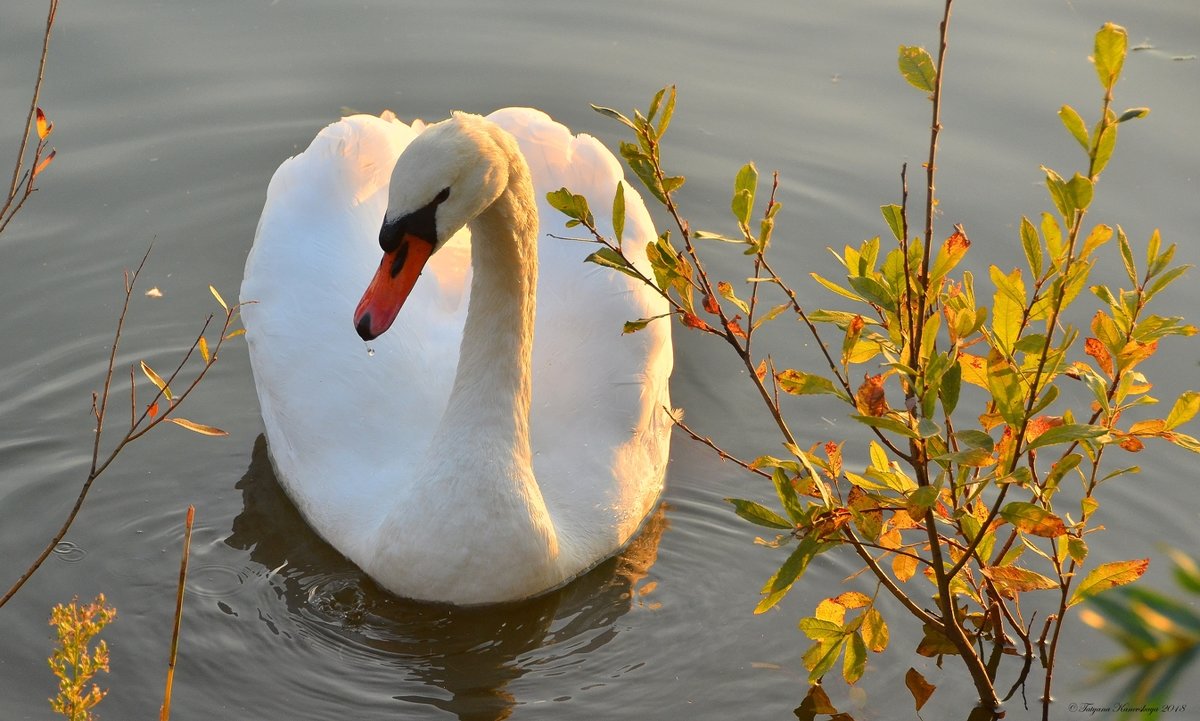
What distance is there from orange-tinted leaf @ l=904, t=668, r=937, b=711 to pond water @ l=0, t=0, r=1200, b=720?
5 cm

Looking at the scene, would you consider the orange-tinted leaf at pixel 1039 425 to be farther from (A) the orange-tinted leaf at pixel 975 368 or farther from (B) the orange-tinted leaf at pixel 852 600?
(B) the orange-tinted leaf at pixel 852 600

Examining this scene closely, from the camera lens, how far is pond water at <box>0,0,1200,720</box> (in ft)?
17.7

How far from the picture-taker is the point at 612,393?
6035 mm

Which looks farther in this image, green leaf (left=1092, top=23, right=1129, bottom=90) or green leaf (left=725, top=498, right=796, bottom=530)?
green leaf (left=725, top=498, right=796, bottom=530)

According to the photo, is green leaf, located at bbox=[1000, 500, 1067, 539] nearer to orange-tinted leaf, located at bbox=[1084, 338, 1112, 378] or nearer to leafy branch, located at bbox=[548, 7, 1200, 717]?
leafy branch, located at bbox=[548, 7, 1200, 717]

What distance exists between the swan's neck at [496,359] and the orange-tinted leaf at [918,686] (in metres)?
1.71

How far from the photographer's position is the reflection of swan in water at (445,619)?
17.6 feet

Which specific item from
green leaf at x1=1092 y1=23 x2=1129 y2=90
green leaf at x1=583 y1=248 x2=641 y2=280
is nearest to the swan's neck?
green leaf at x1=583 y1=248 x2=641 y2=280

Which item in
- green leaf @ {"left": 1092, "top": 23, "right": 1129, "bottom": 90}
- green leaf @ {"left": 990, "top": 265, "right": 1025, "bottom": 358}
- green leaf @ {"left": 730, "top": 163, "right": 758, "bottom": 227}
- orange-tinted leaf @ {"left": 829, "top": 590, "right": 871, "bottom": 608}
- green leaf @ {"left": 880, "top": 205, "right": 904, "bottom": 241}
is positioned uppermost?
green leaf @ {"left": 1092, "top": 23, "right": 1129, "bottom": 90}

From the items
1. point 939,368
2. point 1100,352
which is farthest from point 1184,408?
point 939,368

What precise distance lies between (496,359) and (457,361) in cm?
68

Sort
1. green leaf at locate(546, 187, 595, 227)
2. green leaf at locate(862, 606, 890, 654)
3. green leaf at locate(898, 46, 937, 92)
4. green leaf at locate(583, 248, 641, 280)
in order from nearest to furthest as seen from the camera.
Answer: green leaf at locate(898, 46, 937, 92), green leaf at locate(546, 187, 595, 227), green leaf at locate(583, 248, 641, 280), green leaf at locate(862, 606, 890, 654)

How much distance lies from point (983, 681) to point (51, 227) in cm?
591

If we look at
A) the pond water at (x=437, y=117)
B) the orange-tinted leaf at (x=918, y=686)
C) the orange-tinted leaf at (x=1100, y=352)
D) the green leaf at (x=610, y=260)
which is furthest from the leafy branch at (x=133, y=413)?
the orange-tinted leaf at (x=918, y=686)
